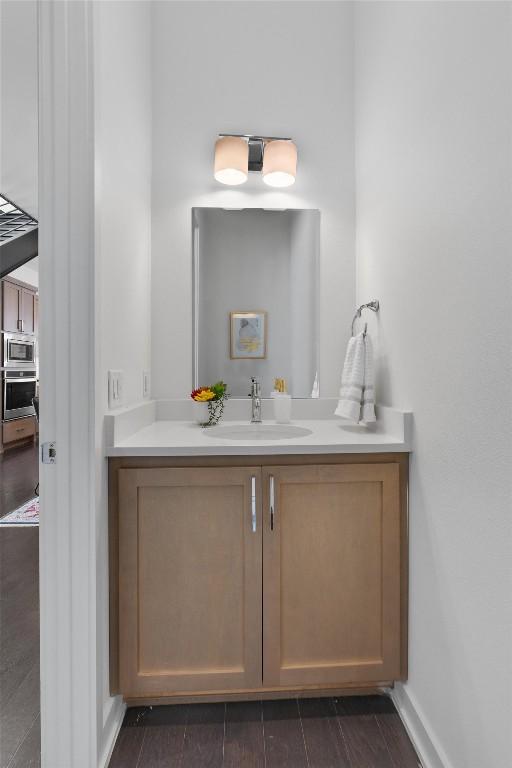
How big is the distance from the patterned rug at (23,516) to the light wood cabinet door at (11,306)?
3.13 m

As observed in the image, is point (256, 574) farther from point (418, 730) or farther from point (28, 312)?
point (28, 312)

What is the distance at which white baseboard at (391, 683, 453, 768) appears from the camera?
1178mm

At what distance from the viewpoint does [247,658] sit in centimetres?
138

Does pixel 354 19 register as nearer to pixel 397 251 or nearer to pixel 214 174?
pixel 214 174

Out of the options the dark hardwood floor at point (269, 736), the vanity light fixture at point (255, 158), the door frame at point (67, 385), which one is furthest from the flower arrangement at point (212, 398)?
the dark hardwood floor at point (269, 736)

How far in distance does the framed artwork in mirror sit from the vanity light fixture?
1.87 feet

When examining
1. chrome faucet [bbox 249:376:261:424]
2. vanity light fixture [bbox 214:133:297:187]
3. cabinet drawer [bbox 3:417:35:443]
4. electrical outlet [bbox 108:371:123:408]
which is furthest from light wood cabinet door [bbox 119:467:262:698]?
cabinet drawer [bbox 3:417:35:443]

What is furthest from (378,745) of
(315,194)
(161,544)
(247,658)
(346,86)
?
(346,86)

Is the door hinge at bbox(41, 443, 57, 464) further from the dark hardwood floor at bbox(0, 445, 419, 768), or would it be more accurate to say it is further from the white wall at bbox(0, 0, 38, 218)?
the white wall at bbox(0, 0, 38, 218)

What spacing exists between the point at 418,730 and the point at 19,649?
1451 mm

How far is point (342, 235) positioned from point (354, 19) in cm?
94

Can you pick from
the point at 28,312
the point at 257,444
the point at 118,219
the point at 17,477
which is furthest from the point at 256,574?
the point at 28,312

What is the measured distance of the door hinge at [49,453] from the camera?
1156mm

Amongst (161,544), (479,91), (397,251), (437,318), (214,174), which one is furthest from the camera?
(214,174)
